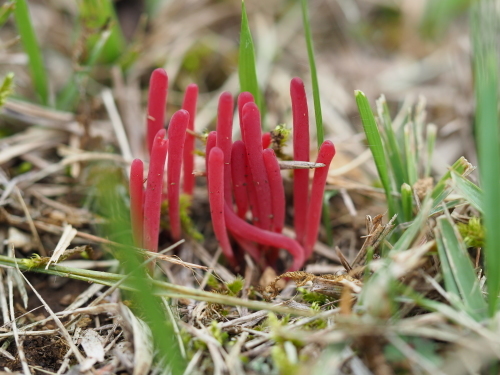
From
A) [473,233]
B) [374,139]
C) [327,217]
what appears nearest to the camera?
[473,233]

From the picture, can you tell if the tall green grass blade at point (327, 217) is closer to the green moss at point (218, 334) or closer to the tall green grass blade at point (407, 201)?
the tall green grass blade at point (407, 201)

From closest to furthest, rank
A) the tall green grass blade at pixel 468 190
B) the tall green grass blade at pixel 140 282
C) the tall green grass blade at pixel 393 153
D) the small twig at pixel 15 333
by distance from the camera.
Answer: the tall green grass blade at pixel 140 282
the small twig at pixel 15 333
the tall green grass blade at pixel 468 190
the tall green grass blade at pixel 393 153

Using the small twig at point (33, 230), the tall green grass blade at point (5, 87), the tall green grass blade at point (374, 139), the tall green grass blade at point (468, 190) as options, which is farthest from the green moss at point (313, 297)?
the tall green grass blade at point (5, 87)

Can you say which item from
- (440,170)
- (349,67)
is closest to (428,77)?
(349,67)

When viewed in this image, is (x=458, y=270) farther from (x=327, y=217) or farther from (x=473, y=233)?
(x=327, y=217)

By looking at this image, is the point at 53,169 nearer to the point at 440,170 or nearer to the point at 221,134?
the point at 221,134

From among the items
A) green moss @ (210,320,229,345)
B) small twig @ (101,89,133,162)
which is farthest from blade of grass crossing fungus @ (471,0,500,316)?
small twig @ (101,89,133,162)

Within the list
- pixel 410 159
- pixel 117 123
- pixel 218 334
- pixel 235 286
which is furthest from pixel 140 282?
pixel 117 123
